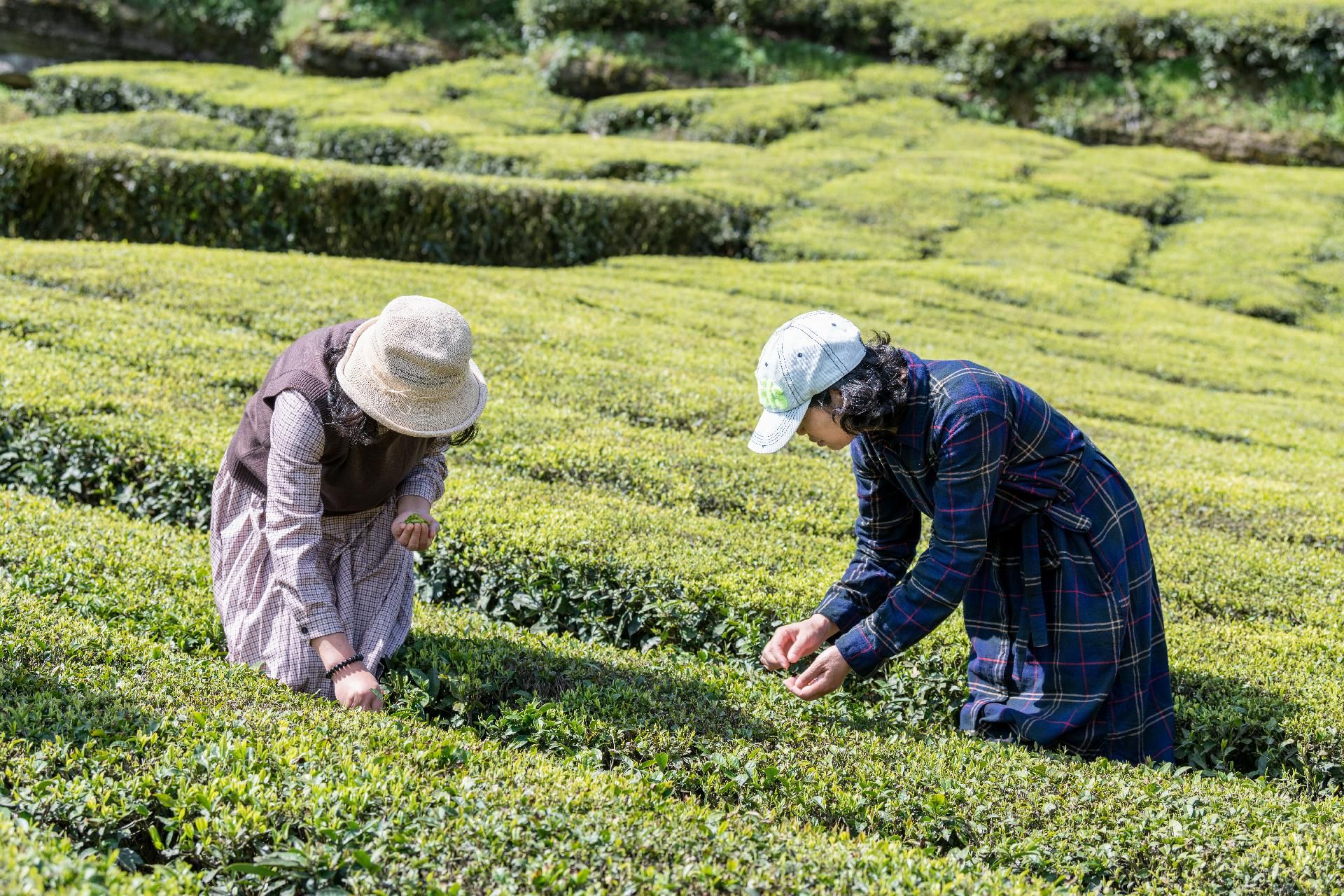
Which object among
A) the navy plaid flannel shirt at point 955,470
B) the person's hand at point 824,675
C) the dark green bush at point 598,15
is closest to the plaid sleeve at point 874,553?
the navy plaid flannel shirt at point 955,470

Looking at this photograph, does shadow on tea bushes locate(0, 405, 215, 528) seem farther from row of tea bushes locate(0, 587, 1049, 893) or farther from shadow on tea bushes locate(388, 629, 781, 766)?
row of tea bushes locate(0, 587, 1049, 893)

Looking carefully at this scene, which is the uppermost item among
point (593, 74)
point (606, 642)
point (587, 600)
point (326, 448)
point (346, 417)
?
point (593, 74)

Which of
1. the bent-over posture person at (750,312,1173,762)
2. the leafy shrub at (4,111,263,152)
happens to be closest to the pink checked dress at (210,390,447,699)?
the bent-over posture person at (750,312,1173,762)

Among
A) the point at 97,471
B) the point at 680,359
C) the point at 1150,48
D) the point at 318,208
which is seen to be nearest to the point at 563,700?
the point at 97,471

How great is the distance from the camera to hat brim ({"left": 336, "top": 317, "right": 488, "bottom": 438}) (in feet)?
10.3

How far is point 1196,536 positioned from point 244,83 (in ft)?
67.6

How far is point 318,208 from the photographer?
12266 millimetres

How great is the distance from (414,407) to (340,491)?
556 millimetres

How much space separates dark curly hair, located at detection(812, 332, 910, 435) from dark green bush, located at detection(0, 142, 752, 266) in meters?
10.3

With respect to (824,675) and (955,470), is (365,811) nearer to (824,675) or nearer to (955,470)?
(824,675)

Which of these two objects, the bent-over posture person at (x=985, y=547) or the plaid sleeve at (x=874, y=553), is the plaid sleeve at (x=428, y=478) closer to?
the bent-over posture person at (x=985, y=547)

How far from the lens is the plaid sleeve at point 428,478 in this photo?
145 inches

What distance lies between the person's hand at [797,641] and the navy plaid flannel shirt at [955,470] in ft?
0.75

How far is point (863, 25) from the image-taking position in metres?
23.1
